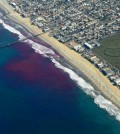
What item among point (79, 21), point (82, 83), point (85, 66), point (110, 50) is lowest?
point (82, 83)

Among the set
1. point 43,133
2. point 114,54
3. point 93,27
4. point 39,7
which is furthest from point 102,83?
point 39,7

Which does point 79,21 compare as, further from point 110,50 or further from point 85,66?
point 85,66

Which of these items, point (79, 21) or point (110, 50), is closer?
point (110, 50)

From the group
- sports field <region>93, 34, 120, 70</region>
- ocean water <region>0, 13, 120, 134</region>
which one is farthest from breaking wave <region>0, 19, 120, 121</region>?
sports field <region>93, 34, 120, 70</region>

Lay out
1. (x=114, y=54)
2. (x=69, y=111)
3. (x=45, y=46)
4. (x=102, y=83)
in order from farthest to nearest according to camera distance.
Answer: (x=45, y=46), (x=114, y=54), (x=102, y=83), (x=69, y=111)

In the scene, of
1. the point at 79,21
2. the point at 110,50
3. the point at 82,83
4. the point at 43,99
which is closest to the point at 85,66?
the point at 82,83

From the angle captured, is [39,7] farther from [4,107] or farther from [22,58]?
[4,107]

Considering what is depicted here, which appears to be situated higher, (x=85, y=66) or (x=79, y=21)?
(x=79, y=21)

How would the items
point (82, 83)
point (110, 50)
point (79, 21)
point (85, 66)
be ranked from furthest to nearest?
point (79, 21)
point (110, 50)
point (85, 66)
point (82, 83)
